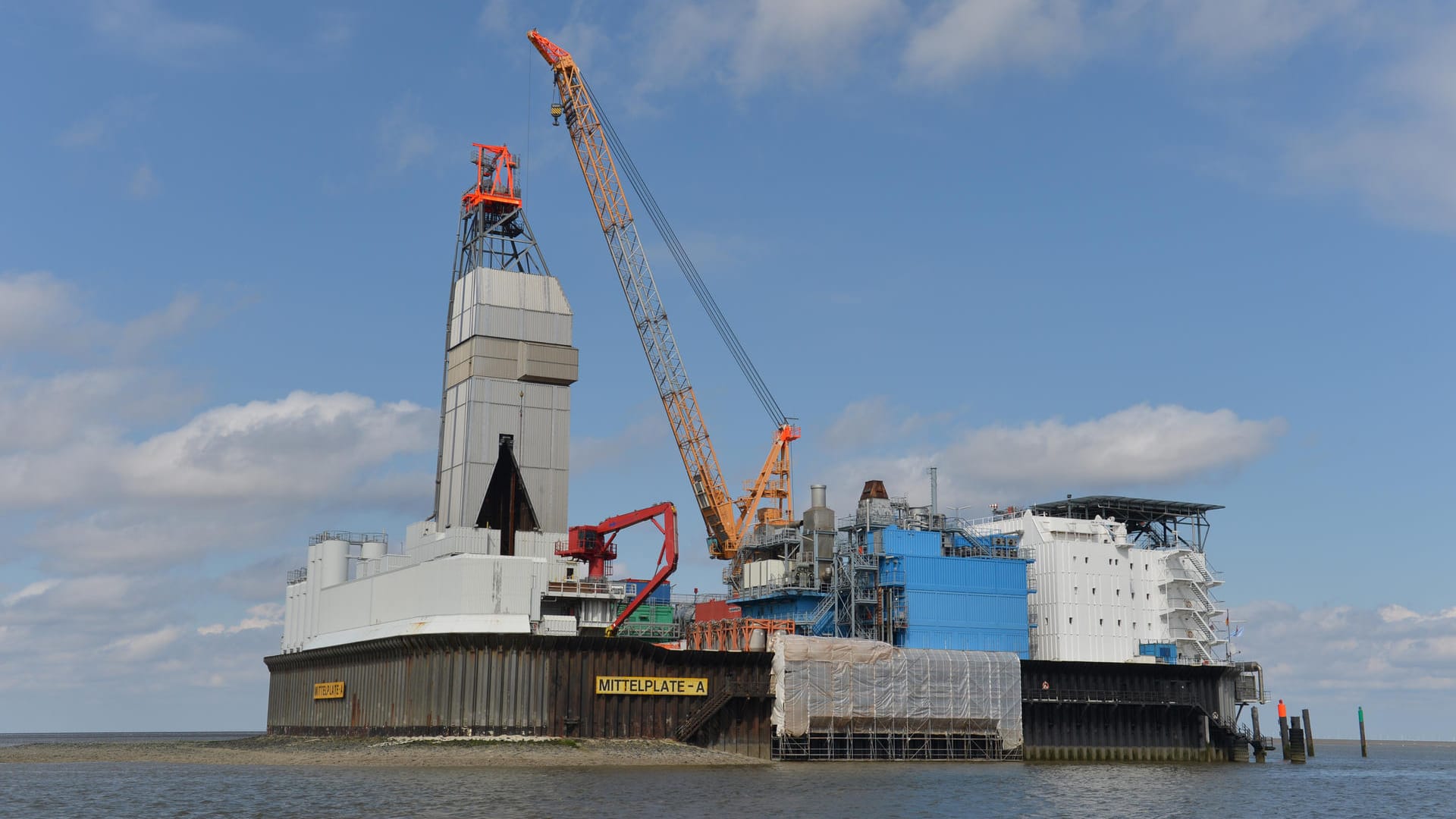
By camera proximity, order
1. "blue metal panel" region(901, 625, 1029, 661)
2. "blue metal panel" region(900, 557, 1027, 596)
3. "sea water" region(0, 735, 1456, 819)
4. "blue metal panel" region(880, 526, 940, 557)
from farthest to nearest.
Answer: "blue metal panel" region(880, 526, 940, 557) < "blue metal panel" region(900, 557, 1027, 596) < "blue metal panel" region(901, 625, 1029, 661) < "sea water" region(0, 735, 1456, 819)

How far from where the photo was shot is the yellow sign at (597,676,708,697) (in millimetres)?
82688

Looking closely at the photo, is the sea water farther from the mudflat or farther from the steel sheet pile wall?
the steel sheet pile wall

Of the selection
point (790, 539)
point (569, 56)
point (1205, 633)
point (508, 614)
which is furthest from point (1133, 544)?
point (569, 56)

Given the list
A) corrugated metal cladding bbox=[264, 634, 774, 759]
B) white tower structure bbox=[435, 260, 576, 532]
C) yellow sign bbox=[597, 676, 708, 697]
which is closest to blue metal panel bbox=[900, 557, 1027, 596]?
corrugated metal cladding bbox=[264, 634, 774, 759]

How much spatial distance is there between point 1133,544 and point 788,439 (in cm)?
3198

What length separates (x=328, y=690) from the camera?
9994 cm

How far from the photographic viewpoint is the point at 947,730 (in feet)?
298

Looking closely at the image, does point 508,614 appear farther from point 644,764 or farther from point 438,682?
point 644,764

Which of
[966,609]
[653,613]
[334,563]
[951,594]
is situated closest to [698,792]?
[951,594]

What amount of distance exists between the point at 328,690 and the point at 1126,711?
57.9 metres

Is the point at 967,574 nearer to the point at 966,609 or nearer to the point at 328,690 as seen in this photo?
the point at 966,609

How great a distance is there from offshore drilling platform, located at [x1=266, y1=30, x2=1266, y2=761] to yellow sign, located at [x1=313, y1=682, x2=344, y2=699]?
0.43 metres

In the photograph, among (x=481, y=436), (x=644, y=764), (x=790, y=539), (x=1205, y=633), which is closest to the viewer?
(x=644, y=764)

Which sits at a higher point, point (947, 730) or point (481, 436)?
point (481, 436)
